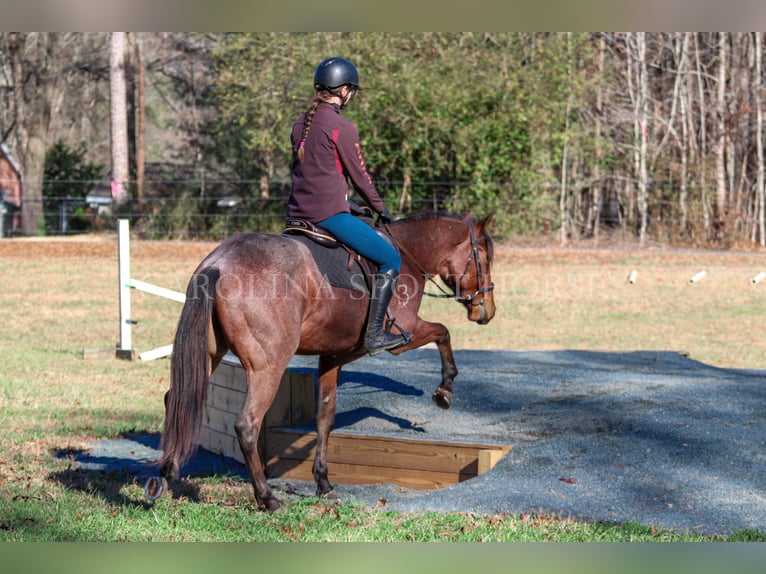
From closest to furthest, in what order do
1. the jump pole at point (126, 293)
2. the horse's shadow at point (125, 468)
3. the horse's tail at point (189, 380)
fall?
the horse's tail at point (189, 380), the horse's shadow at point (125, 468), the jump pole at point (126, 293)

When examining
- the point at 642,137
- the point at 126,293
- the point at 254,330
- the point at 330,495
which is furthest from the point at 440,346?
the point at 642,137

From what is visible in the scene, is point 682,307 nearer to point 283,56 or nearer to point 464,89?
point 464,89

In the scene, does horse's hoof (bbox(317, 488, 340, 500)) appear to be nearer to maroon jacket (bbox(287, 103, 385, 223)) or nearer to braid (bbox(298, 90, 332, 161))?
maroon jacket (bbox(287, 103, 385, 223))

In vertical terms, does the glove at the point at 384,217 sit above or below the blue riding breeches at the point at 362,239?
above

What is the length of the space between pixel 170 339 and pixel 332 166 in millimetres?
9484

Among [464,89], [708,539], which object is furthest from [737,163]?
[708,539]

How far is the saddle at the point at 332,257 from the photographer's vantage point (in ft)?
23.7

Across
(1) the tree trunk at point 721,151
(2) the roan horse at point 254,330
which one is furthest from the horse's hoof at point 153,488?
(1) the tree trunk at point 721,151

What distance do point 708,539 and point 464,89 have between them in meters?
22.0

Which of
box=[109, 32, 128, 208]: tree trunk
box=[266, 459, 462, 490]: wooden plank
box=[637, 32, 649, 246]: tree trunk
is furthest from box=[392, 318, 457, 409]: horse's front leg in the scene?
box=[109, 32, 128, 208]: tree trunk

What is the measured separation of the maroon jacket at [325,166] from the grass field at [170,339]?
210cm

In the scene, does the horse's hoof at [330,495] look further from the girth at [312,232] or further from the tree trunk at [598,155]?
the tree trunk at [598,155]

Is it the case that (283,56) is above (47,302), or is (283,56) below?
above

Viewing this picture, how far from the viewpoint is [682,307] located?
1984 cm
